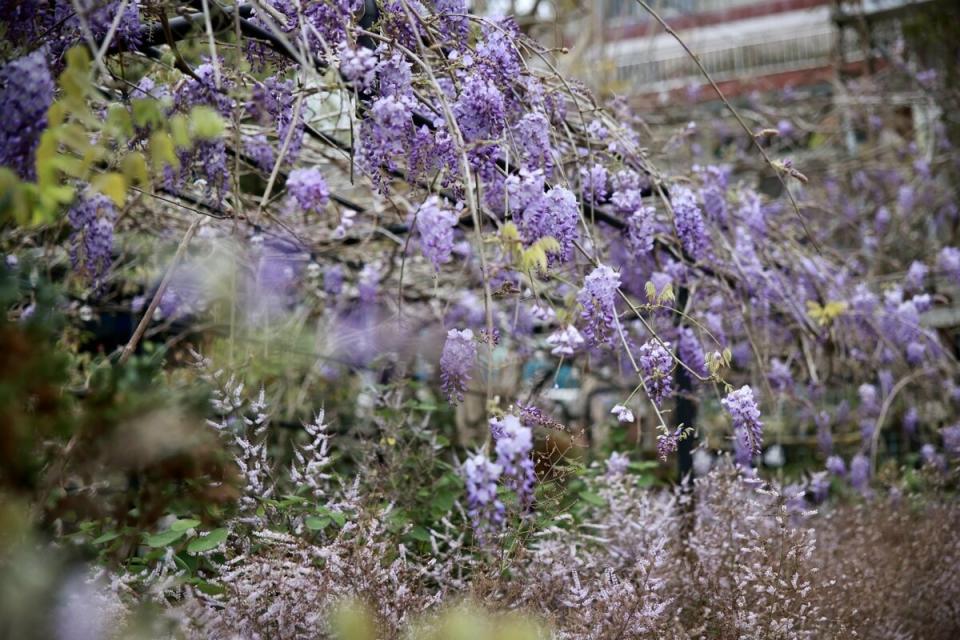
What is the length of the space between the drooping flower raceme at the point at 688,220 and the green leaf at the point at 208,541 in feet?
5.26

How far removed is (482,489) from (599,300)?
0.69 metres

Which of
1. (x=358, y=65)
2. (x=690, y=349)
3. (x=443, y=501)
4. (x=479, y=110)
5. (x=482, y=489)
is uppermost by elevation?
(x=358, y=65)

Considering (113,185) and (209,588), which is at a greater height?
(113,185)

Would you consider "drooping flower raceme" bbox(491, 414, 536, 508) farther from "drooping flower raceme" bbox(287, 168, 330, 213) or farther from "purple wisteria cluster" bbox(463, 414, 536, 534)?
"drooping flower raceme" bbox(287, 168, 330, 213)

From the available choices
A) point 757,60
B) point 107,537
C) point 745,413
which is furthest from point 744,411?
point 757,60

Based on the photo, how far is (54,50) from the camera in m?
2.11

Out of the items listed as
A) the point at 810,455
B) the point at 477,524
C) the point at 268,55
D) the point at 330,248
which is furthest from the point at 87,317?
the point at 810,455

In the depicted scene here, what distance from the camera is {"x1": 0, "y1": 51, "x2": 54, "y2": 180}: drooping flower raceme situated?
1.62m

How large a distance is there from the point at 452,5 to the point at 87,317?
1971 millimetres

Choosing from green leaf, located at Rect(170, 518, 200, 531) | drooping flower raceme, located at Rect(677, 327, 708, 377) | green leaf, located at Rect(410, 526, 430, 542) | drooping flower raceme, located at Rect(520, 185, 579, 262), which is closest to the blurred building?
drooping flower raceme, located at Rect(677, 327, 708, 377)

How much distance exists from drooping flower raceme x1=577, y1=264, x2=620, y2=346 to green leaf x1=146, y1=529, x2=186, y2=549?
41.6 inches

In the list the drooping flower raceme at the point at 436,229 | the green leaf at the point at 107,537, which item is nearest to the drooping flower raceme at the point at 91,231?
the green leaf at the point at 107,537

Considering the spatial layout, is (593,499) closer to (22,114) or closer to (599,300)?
(599,300)

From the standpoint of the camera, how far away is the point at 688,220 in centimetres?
293
